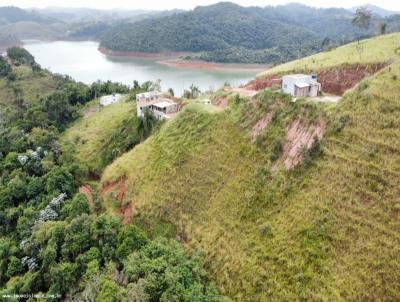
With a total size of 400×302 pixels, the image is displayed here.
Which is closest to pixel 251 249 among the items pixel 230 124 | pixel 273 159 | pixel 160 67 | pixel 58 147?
pixel 273 159

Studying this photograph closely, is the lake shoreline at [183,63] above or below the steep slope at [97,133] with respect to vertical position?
above

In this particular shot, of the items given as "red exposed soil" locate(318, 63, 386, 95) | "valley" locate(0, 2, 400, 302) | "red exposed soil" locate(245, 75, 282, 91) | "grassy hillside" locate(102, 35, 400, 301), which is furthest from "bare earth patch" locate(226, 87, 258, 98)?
"red exposed soil" locate(318, 63, 386, 95)

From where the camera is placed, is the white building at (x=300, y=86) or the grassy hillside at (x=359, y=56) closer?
A: the white building at (x=300, y=86)

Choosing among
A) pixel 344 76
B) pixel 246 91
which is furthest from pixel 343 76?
pixel 246 91

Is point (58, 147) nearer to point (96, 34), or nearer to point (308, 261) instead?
point (308, 261)

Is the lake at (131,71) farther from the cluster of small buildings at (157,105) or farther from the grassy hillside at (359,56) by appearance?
the grassy hillside at (359,56)

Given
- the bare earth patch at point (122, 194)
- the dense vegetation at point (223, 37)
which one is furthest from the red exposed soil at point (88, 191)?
the dense vegetation at point (223, 37)

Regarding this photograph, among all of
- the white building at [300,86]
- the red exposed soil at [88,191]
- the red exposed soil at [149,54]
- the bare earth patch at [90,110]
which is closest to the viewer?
the white building at [300,86]
